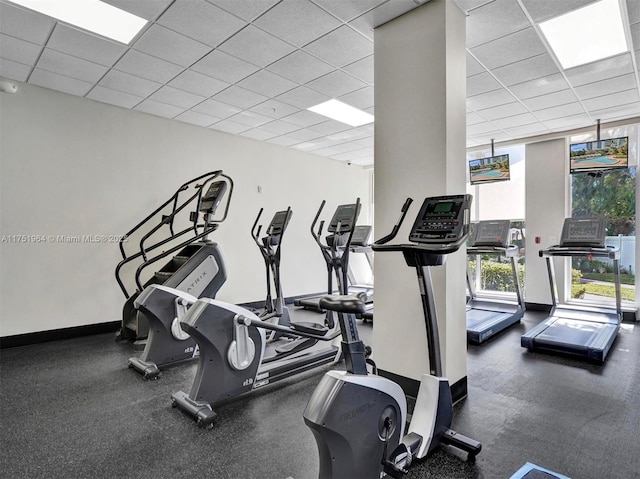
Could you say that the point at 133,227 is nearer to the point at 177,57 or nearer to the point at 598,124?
the point at 177,57

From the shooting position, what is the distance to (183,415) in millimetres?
2635

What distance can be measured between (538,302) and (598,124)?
10.2 feet

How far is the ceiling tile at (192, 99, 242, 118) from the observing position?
4953 mm

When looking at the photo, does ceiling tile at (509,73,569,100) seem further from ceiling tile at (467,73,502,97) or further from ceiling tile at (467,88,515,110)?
ceiling tile at (467,73,502,97)

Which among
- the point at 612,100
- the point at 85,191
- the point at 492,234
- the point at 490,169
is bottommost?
the point at 492,234

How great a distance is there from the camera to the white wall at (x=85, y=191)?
14.1ft

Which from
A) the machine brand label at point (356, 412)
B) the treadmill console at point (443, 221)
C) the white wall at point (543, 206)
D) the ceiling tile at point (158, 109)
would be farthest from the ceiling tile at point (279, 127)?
the machine brand label at point (356, 412)

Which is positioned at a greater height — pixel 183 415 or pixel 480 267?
pixel 480 267

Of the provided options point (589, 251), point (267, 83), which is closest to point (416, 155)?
point (267, 83)

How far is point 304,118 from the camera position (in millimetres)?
5484

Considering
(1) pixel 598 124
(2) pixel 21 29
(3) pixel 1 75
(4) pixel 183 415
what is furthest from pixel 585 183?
(3) pixel 1 75

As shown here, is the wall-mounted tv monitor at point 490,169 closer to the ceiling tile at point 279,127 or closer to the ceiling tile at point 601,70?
the ceiling tile at point 601,70

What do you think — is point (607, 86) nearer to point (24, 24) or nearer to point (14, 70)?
point (24, 24)

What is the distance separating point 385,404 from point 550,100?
4.82 m
